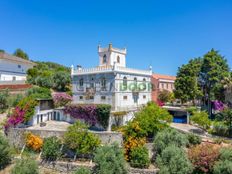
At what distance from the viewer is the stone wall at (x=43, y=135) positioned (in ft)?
80.8

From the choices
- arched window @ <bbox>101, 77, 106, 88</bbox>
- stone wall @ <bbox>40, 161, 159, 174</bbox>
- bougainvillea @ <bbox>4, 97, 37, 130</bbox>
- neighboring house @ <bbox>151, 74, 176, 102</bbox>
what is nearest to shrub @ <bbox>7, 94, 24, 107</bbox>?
bougainvillea @ <bbox>4, 97, 37, 130</bbox>

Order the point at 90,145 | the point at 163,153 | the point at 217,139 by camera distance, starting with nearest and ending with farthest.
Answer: the point at 163,153 < the point at 90,145 < the point at 217,139

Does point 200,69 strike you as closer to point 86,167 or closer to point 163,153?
point 163,153

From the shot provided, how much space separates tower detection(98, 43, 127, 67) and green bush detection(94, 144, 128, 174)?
54.7 feet

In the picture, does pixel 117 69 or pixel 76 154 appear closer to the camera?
pixel 76 154

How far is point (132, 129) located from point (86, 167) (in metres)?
6.51

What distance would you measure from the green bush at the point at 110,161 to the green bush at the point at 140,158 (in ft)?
5.35

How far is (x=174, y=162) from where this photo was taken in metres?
19.4

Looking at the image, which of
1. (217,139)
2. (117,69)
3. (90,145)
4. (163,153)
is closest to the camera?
(163,153)

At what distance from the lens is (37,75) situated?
1996 inches

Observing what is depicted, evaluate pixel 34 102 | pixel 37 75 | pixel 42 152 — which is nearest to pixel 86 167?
pixel 42 152

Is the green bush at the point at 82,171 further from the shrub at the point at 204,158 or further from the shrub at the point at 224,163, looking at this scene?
the shrub at the point at 224,163

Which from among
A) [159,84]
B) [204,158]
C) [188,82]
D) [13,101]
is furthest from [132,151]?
[159,84]

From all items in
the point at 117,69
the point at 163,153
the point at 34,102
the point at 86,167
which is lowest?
Answer: the point at 86,167
